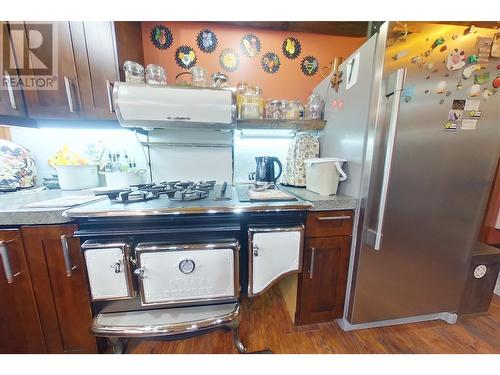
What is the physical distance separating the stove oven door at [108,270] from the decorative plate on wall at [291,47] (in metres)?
1.84

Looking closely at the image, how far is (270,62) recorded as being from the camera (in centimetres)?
151

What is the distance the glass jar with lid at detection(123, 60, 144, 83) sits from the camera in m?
1.10

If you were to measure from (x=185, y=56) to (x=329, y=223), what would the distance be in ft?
5.51

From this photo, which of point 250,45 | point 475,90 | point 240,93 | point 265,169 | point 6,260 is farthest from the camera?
point 250,45

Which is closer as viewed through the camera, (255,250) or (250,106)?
(255,250)

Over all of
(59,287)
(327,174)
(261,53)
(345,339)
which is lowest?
(345,339)

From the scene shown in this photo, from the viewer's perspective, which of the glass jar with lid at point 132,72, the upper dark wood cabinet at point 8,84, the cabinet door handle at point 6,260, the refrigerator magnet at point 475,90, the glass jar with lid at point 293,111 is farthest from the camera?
the glass jar with lid at point 293,111

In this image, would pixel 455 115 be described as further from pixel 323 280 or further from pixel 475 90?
pixel 323 280

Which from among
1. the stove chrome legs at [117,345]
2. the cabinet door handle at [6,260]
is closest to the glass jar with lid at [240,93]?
the cabinet door handle at [6,260]

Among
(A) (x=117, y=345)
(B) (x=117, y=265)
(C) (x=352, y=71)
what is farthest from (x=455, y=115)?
(A) (x=117, y=345)

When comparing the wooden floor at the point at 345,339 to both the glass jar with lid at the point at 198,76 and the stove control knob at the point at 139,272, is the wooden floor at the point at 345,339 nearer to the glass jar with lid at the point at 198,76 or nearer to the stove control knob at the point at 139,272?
the stove control knob at the point at 139,272

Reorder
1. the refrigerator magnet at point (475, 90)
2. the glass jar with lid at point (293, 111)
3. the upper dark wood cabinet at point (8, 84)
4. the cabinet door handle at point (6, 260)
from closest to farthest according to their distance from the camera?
the cabinet door handle at point (6, 260), the refrigerator magnet at point (475, 90), the upper dark wood cabinet at point (8, 84), the glass jar with lid at point (293, 111)

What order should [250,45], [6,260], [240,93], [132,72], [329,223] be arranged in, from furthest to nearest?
1. [250,45]
2. [240,93]
3. [132,72]
4. [329,223]
5. [6,260]

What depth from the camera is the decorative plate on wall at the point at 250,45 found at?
1462 mm
